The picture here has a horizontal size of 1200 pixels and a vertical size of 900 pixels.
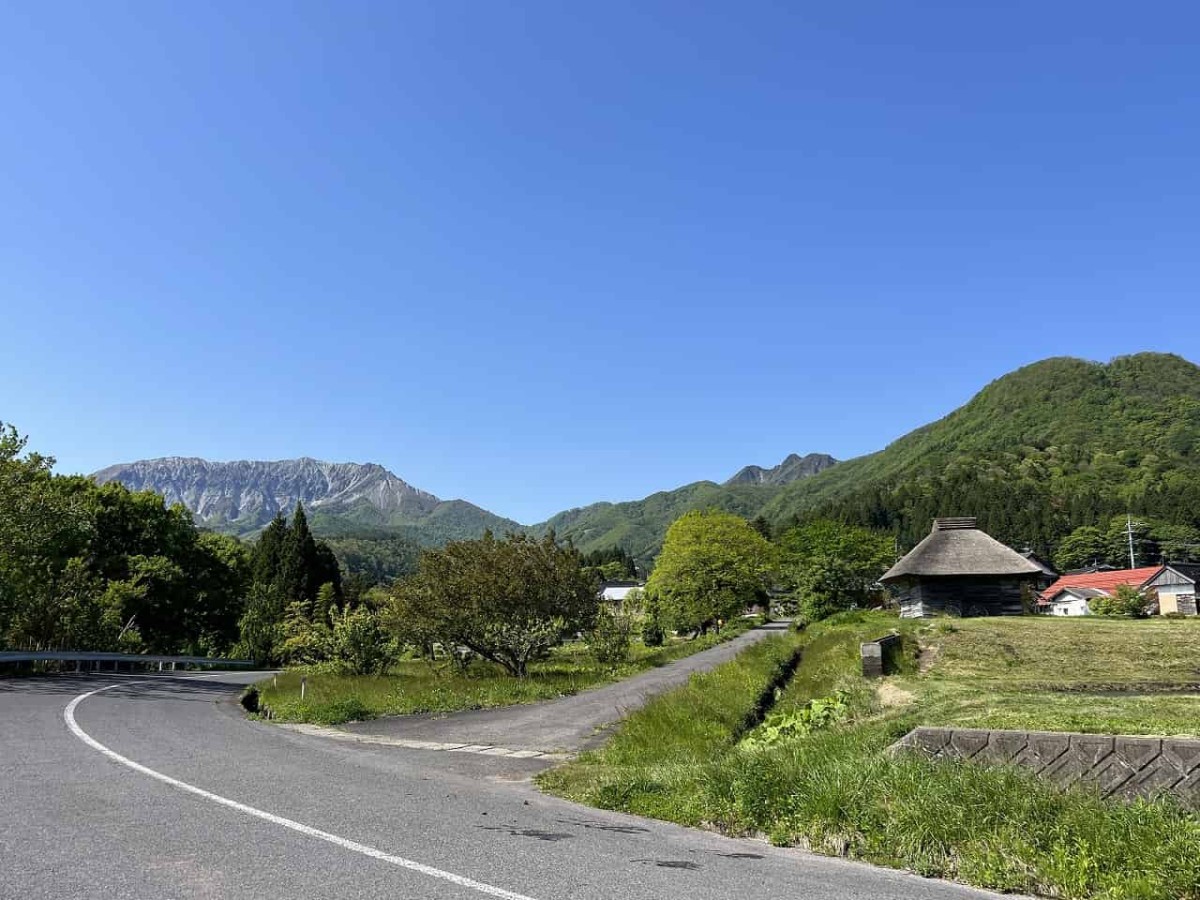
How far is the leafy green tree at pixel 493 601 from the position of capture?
88.3 ft

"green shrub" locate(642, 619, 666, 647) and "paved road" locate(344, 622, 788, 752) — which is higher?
"paved road" locate(344, 622, 788, 752)

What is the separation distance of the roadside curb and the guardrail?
60.9 ft

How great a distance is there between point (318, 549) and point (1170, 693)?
7190 centimetres

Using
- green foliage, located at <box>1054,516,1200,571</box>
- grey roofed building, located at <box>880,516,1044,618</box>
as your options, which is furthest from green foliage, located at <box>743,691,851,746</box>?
green foliage, located at <box>1054,516,1200,571</box>

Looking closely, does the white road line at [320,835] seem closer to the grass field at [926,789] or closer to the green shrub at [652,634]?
the grass field at [926,789]

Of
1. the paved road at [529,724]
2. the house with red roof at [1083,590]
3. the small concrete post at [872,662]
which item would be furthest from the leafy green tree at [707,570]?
the small concrete post at [872,662]

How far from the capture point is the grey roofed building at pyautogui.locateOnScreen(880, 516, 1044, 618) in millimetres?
34250

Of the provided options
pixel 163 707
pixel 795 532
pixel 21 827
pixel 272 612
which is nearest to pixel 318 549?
pixel 272 612

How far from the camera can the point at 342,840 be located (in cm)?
625

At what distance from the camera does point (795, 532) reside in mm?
75250

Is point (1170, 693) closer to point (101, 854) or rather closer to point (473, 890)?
point (473, 890)

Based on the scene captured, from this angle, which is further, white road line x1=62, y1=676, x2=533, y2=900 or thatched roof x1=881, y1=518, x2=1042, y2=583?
thatched roof x1=881, y1=518, x2=1042, y2=583

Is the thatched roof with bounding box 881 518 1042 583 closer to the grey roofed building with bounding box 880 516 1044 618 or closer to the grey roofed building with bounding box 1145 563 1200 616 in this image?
the grey roofed building with bounding box 880 516 1044 618

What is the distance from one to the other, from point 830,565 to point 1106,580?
57.4 metres
